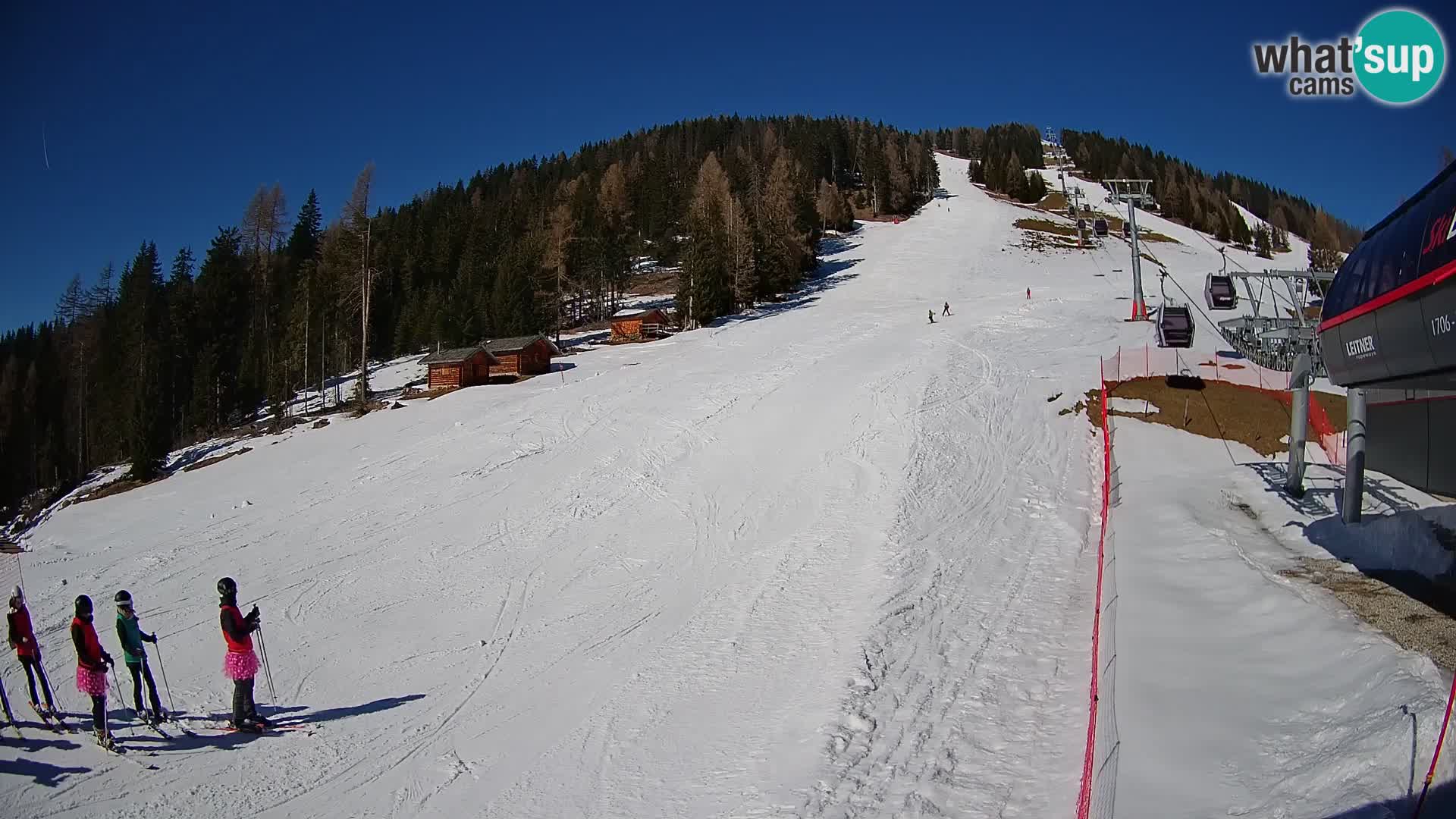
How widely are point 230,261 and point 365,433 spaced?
4488cm

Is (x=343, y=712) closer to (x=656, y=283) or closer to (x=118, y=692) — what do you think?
(x=118, y=692)

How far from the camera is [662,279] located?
78.4 metres

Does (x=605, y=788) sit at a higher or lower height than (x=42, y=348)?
lower

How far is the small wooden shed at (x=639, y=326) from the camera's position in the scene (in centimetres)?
5331

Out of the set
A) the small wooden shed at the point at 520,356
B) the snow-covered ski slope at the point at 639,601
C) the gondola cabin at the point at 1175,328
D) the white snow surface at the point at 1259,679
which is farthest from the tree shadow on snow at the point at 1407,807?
the small wooden shed at the point at 520,356

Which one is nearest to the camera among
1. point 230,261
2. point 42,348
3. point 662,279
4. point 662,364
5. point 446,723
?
point 446,723

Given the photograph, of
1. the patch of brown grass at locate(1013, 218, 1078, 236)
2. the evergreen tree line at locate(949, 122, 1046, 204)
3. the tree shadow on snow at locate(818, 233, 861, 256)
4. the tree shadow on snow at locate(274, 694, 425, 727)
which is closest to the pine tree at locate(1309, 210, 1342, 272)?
the patch of brown grass at locate(1013, 218, 1078, 236)

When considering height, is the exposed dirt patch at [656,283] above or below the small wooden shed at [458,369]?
above

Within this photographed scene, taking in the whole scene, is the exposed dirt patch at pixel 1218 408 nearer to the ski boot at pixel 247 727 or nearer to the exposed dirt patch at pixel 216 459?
the ski boot at pixel 247 727

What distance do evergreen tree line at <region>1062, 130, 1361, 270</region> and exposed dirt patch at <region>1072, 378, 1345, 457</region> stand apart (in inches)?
2027

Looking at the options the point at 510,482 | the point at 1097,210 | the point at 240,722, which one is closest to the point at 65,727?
the point at 240,722

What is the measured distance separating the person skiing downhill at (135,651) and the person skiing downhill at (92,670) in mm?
230

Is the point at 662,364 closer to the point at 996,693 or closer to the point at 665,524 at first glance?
the point at 665,524

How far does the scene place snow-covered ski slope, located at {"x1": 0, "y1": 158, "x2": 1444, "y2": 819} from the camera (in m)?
8.08
